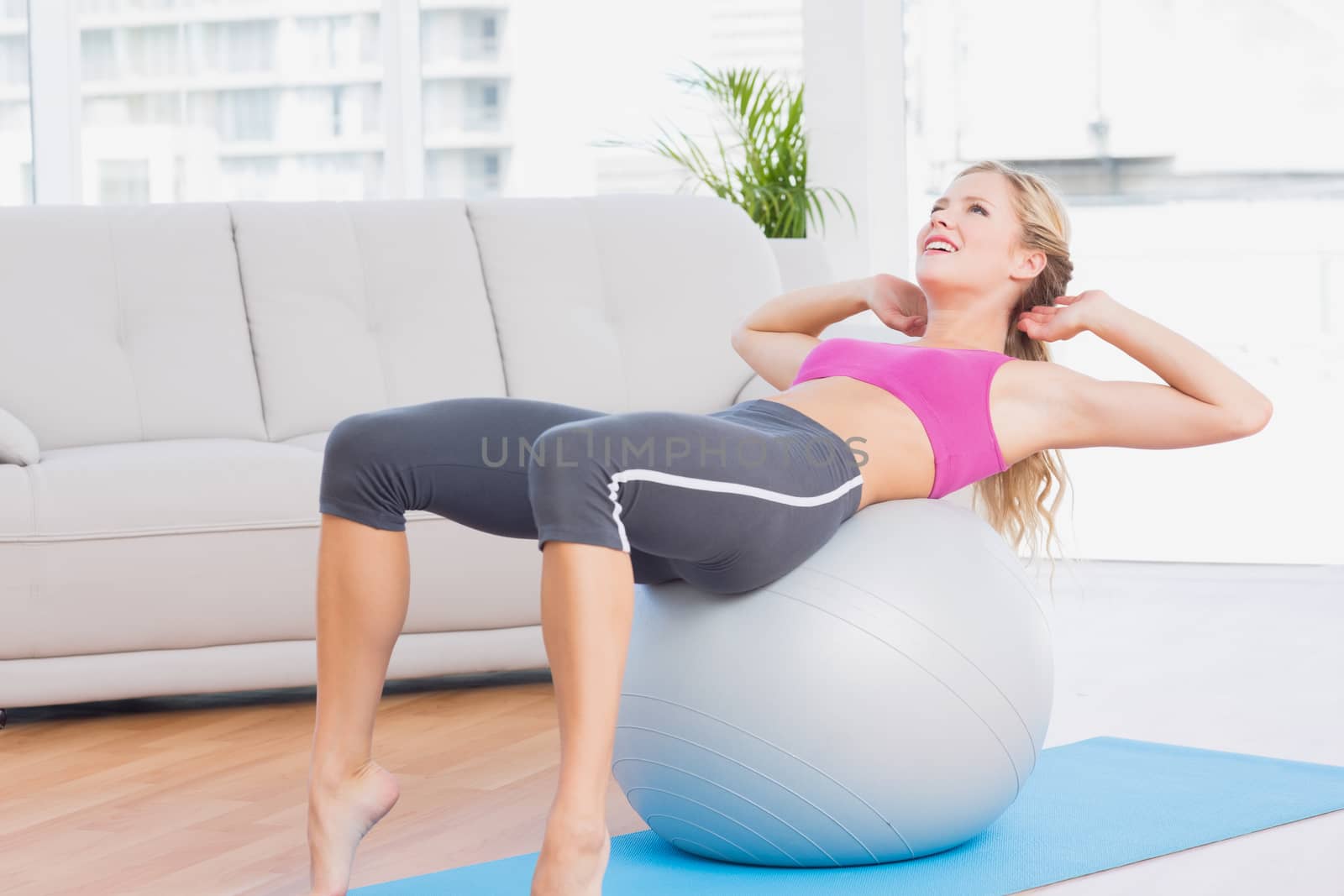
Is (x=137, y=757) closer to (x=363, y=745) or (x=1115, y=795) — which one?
(x=363, y=745)

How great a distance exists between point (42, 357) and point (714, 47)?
8.69 feet

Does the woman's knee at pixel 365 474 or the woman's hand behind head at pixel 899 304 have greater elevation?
the woman's hand behind head at pixel 899 304

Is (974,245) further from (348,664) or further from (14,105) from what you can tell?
(14,105)

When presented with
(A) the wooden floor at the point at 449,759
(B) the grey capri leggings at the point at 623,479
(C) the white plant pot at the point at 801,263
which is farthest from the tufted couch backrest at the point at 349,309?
(B) the grey capri leggings at the point at 623,479

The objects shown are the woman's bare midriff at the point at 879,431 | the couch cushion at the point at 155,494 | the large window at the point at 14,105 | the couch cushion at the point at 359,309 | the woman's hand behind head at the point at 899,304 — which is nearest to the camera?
the woman's bare midriff at the point at 879,431

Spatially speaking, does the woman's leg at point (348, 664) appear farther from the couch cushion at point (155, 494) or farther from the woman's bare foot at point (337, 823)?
the couch cushion at point (155, 494)

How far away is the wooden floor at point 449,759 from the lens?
180 cm

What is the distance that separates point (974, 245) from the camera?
202cm

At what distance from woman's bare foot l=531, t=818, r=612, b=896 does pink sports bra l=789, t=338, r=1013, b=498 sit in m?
0.69

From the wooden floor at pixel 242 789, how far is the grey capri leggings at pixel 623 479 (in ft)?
1.56

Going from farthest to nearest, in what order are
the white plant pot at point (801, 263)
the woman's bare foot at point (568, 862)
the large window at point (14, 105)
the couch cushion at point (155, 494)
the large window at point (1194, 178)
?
the large window at point (14, 105), the large window at point (1194, 178), the white plant pot at point (801, 263), the couch cushion at point (155, 494), the woman's bare foot at point (568, 862)

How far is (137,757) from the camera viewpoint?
2426 millimetres

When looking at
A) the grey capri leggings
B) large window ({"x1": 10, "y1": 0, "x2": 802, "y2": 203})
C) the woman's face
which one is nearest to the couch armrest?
the grey capri leggings

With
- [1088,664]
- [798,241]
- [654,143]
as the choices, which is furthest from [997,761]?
[654,143]
